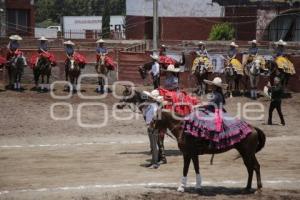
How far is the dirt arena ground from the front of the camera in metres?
11.9

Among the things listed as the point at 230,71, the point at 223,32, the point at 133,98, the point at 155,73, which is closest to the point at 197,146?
the point at 133,98

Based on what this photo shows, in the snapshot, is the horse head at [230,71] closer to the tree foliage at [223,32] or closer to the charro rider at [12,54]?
the charro rider at [12,54]

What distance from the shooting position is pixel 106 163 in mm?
15016

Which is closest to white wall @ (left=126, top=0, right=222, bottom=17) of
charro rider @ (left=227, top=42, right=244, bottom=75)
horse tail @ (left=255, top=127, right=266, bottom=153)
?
charro rider @ (left=227, top=42, right=244, bottom=75)

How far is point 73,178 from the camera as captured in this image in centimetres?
1313

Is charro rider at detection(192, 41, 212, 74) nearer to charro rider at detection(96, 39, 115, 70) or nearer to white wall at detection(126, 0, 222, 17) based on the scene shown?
charro rider at detection(96, 39, 115, 70)

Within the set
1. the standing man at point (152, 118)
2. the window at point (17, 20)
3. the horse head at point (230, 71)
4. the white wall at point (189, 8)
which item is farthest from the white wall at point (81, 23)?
the standing man at point (152, 118)

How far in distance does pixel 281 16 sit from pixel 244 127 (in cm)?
3753

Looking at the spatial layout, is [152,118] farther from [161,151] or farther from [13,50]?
[13,50]

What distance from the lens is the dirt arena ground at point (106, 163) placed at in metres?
11.9

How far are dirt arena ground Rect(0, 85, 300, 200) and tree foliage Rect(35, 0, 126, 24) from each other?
93.9 m

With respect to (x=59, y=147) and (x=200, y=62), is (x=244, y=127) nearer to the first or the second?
(x=59, y=147)

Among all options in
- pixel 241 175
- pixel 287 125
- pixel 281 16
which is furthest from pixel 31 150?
pixel 281 16

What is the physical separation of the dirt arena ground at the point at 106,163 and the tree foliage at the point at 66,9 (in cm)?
9394
